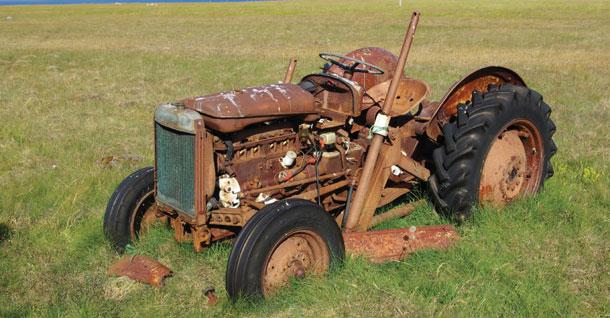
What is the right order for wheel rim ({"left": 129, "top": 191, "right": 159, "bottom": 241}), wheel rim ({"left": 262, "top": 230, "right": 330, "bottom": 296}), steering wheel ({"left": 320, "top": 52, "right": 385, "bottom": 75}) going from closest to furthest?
1. wheel rim ({"left": 262, "top": 230, "right": 330, "bottom": 296})
2. wheel rim ({"left": 129, "top": 191, "right": 159, "bottom": 241})
3. steering wheel ({"left": 320, "top": 52, "right": 385, "bottom": 75})

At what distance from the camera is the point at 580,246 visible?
4.39m

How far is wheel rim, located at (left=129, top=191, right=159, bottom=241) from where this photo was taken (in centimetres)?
449

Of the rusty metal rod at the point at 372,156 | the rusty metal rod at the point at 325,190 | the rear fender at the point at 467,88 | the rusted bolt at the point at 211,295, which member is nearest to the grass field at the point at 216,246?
the rusted bolt at the point at 211,295

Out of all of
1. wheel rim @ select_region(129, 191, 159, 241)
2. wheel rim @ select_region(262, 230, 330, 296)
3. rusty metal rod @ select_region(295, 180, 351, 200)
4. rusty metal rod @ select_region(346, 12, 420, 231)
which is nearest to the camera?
wheel rim @ select_region(262, 230, 330, 296)

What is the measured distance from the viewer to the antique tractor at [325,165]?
369cm

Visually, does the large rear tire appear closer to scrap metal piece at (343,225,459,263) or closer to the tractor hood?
the tractor hood

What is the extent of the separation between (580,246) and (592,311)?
0.93 m

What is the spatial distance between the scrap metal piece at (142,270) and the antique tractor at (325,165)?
0.25 metres

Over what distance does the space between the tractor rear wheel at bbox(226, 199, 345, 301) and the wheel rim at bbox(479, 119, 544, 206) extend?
1.60 m

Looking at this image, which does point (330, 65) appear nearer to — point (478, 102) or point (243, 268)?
point (478, 102)

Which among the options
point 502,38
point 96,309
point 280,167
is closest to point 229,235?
point 280,167

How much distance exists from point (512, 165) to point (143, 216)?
10.4 ft

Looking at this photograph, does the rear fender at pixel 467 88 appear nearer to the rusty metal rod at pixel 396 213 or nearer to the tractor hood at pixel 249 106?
the rusty metal rod at pixel 396 213

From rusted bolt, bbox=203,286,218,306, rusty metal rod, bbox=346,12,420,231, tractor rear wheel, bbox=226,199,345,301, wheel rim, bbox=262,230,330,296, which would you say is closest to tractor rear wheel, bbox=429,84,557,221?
rusty metal rod, bbox=346,12,420,231
